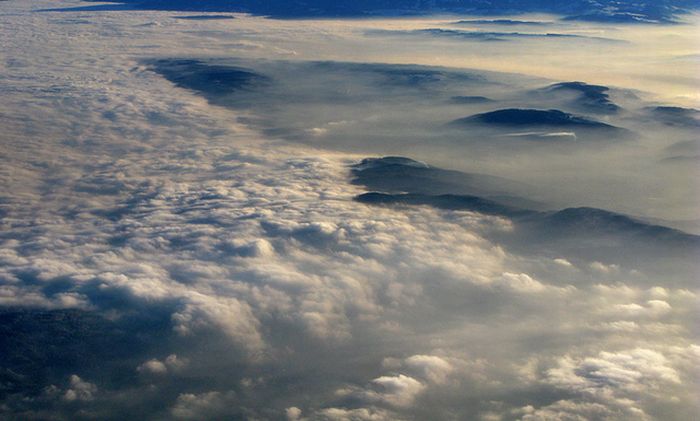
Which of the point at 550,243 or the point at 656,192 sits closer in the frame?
the point at 550,243

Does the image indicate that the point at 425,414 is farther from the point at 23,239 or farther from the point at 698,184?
the point at 698,184

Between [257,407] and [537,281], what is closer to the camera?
[257,407]

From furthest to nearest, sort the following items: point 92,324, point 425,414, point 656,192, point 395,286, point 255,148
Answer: point 255,148
point 656,192
point 395,286
point 92,324
point 425,414

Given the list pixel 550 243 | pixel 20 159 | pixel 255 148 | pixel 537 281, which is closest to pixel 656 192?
pixel 550 243

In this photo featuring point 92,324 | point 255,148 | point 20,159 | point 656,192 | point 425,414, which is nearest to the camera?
point 425,414

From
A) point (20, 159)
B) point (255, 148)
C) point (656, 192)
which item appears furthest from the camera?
point (255, 148)

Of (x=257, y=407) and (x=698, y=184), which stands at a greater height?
(x=698, y=184)

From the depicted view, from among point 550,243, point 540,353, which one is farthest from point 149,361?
point 550,243

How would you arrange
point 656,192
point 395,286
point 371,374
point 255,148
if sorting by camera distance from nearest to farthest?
point 371,374, point 395,286, point 656,192, point 255,148

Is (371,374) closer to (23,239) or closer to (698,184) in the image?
(23,239)
